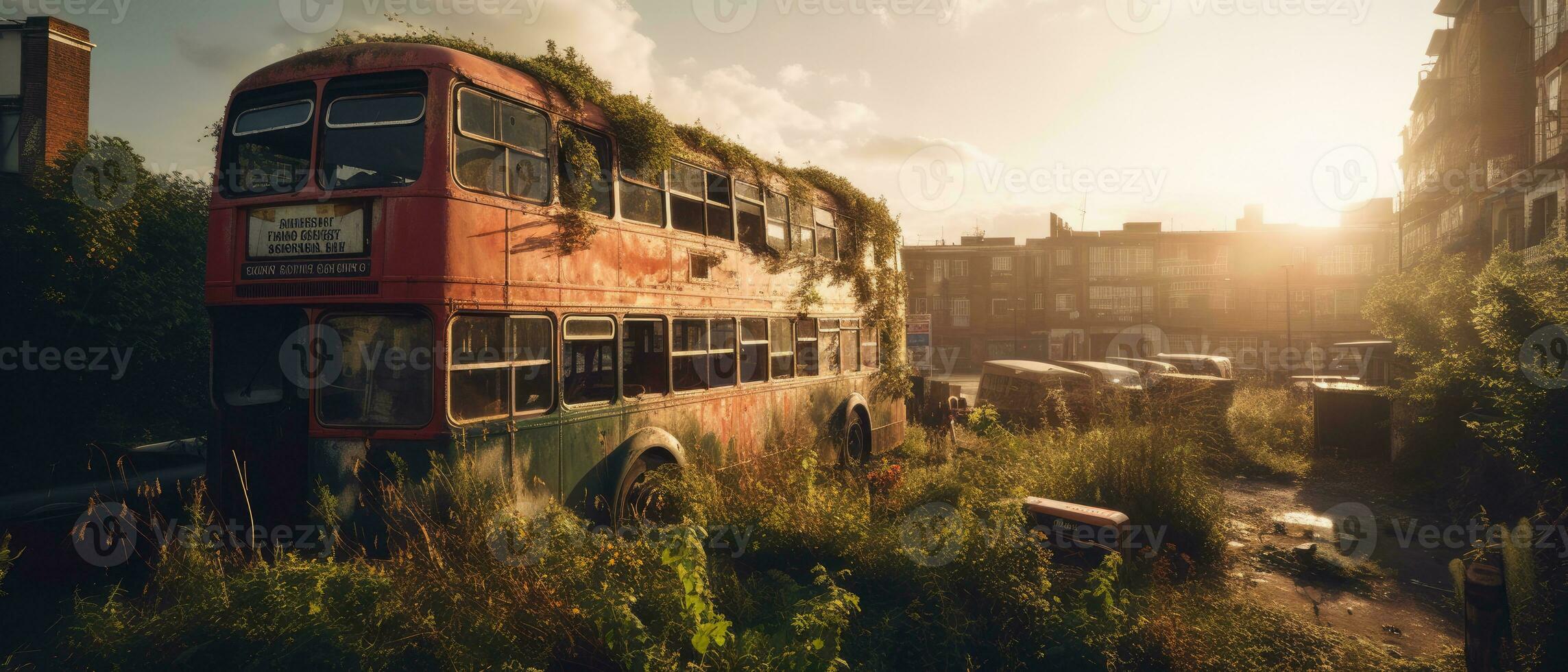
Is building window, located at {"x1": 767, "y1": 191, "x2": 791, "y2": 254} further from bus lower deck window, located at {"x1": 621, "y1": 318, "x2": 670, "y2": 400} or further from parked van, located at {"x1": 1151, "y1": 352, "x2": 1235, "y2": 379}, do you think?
parked van, located at {"x1": 1151, "y1": 352, "x2": 1235, "y2": 379}

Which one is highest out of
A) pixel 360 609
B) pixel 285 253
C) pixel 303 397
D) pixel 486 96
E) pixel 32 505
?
pixel 486 96

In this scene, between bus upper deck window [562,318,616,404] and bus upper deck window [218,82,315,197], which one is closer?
bus upper deck window [218,82,315,197]

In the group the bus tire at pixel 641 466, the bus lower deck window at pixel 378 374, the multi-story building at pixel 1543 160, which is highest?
the multi-story building at pixel 1543 160

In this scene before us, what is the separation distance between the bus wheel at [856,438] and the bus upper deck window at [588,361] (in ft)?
17.9

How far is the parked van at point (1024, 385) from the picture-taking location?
568 inches

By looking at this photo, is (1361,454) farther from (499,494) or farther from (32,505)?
(32,505)

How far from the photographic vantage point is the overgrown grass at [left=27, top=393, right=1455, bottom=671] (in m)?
3.65

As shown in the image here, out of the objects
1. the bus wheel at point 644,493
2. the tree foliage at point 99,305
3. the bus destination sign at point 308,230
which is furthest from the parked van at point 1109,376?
the tree foliage at point 99,305

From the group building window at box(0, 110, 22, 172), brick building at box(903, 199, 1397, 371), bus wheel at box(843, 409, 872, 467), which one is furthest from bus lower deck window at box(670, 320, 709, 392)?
brick building at box(903, 199, 1397, 371)

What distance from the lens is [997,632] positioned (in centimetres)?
476

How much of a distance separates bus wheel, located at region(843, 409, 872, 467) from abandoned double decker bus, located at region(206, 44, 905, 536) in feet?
16.7

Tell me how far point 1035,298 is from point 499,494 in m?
50.4

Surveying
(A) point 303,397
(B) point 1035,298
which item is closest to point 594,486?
(A) point 303,397

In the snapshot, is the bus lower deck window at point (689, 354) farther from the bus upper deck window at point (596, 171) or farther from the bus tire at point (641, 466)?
the bus upper deck window at point (596, 171)
